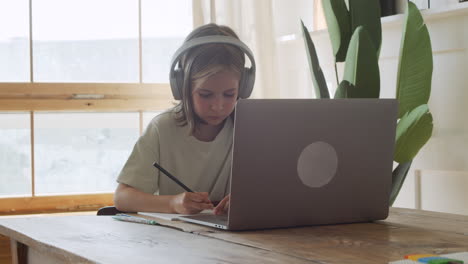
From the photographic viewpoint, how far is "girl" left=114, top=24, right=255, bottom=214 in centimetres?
184

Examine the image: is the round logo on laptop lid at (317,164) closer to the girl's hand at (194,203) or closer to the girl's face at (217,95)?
the girl's hand at (194,203)

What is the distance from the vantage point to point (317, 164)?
4.29 feet

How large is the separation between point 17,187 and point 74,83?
1.58 feet

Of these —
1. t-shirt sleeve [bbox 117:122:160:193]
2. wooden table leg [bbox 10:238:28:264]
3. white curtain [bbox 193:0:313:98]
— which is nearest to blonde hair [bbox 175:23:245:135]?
t-shirt sleeve [bbox 117:122:160:193]

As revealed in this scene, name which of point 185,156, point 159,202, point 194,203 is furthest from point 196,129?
point 194,203

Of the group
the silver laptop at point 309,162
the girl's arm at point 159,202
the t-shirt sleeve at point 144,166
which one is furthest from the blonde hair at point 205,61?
the silver laptop at point 309,162

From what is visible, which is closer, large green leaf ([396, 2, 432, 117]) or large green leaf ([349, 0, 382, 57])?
large green leaf ([396, 2, 432, 117])

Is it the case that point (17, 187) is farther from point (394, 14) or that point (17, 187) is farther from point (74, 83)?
point (394, 14)

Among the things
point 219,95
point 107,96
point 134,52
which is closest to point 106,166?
point 107,96

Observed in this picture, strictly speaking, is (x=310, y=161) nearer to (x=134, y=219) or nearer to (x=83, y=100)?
(x=134, y=219)

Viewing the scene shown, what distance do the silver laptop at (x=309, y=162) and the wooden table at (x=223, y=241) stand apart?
30 millimetres

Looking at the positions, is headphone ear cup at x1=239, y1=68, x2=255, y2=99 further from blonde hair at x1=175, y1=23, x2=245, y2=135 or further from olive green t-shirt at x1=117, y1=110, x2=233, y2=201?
olive green t-shirt at x1=117, y1=110, x2=233, y2=201

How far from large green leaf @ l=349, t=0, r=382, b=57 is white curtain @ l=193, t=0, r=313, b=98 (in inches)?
22.1

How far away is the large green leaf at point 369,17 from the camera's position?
8.11 feet
